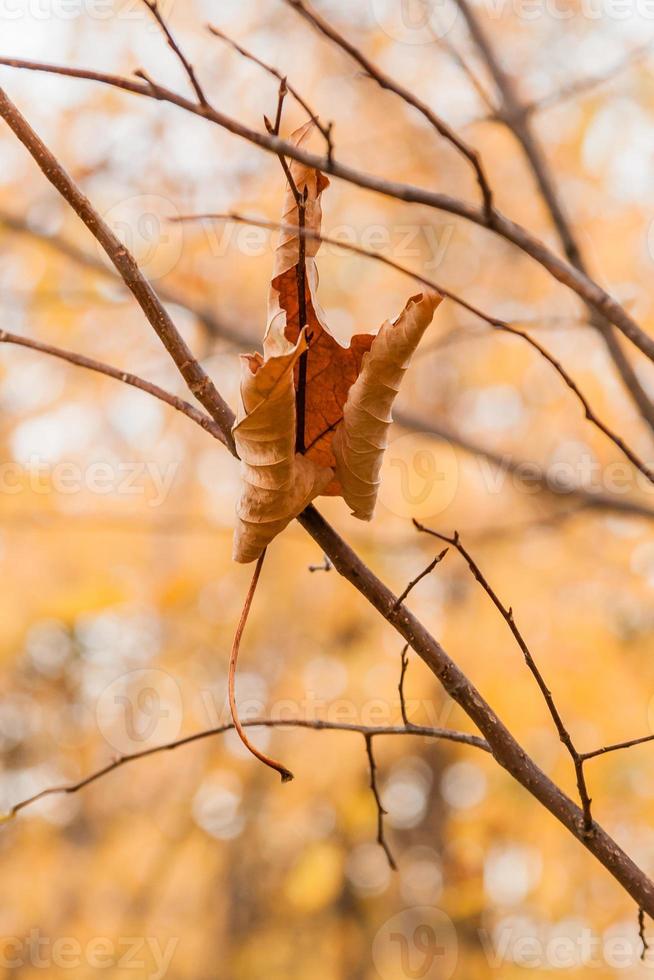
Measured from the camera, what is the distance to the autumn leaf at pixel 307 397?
35 centimetres

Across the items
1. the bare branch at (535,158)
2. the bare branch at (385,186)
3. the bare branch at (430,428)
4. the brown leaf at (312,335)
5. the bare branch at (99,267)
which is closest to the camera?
the bare branch at (385,186)

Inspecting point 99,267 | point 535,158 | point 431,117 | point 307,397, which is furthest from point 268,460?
point 99,267

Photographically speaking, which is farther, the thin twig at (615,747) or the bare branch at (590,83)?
the bare branch at (590,83)

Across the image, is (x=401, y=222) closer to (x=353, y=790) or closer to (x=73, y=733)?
(x=353, y=790)

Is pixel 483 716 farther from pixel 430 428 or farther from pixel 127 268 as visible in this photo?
pixel 430 428

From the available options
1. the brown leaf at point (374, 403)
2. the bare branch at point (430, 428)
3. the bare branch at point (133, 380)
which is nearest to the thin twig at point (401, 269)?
the brown leaf at point (374, 403)

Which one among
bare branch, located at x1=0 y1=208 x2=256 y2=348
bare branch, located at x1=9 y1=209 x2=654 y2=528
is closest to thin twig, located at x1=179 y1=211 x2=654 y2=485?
bare branch, located at x1=9 y1=209 x2=654 y2=528

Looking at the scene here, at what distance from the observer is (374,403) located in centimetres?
37

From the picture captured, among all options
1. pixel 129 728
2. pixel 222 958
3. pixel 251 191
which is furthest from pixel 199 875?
pixel 251 191

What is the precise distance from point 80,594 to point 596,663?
100cm

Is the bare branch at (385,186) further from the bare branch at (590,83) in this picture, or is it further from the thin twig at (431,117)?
the bare branch at (590,83)

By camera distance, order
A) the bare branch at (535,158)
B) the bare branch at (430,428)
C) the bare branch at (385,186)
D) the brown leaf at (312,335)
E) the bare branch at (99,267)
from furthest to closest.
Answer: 1. the bare branch at (99,267)
2. the bare branch at (430,428)
3. the bare branch at (535,158)
4. the brown leaf at (312,335)
5. the bare branch at (385,186)

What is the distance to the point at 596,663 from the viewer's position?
1.53 m

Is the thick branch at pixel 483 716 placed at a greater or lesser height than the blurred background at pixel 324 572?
lesser
